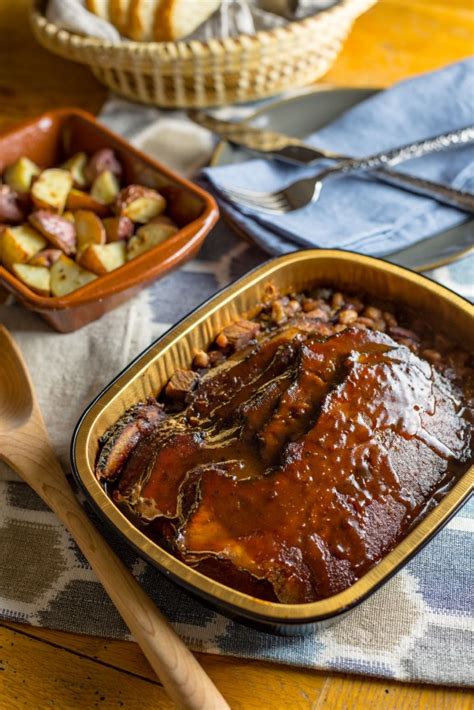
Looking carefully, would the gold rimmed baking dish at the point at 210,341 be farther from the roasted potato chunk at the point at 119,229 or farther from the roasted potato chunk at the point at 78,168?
the roasted potato chunk at the point at 78,168

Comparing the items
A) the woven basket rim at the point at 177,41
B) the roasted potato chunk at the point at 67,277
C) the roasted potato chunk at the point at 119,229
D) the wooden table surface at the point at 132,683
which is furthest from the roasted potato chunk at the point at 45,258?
the wooden table surface at the point at 132,683

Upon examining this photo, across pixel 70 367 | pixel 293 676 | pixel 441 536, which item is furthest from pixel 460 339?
pixel 70 367

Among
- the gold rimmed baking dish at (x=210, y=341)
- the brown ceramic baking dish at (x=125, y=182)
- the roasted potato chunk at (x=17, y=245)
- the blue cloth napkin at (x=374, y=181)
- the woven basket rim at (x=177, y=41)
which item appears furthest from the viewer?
the woven basket rim at (x=177, y=41)

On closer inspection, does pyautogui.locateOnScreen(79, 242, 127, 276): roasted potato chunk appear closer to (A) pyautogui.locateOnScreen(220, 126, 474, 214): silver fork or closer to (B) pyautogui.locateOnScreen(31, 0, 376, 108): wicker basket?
(A) pyautogui.locateOnScreen(220, 126, 474, 214): silver fork

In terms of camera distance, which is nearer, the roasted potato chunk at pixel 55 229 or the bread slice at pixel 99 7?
the roasted potato chunk at pixel 55 229

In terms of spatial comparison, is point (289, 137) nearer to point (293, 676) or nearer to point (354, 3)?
point (354, 3)

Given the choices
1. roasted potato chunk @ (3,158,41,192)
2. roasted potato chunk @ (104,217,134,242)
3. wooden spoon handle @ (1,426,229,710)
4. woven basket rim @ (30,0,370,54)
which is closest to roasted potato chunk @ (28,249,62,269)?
roasted potato chunk @ (104,217,134,242)

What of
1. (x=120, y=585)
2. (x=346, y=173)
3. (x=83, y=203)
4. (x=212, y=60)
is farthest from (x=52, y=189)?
(x=120, y=585)
